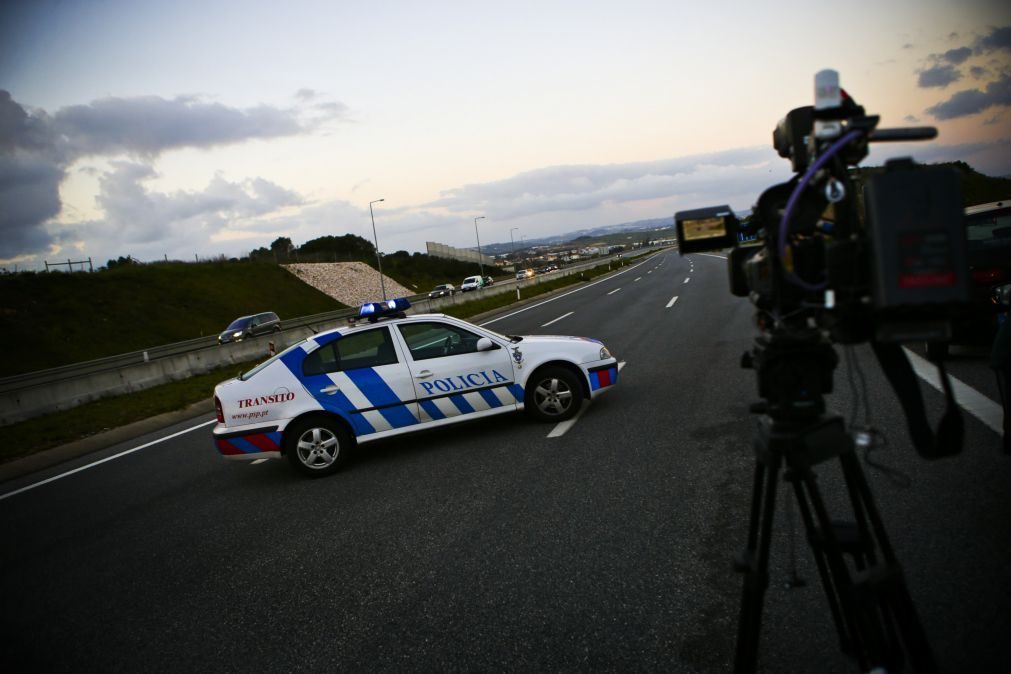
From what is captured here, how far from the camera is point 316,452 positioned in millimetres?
6777

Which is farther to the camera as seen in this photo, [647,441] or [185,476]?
[185,476]

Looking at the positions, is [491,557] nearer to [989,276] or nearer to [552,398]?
[552,398]

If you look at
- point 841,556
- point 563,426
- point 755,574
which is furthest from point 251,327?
point 841,556

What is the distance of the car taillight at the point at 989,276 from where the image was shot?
278 inches

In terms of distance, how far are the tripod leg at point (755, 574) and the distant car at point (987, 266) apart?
601 cm

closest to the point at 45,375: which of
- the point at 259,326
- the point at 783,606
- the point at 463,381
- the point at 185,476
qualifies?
the point at 259,326

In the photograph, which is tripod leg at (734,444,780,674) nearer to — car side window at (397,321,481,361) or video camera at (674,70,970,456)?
video camera at (674,70,970,456)

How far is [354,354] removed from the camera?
23.4 ft

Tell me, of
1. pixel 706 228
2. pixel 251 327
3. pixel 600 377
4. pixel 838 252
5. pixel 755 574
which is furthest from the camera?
pixel 251 327

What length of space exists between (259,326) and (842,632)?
32755 mm

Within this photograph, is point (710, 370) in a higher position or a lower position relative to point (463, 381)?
lower

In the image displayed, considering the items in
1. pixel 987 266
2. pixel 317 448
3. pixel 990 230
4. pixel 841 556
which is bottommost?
pixel 317 448

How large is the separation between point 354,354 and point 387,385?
0.53 metres

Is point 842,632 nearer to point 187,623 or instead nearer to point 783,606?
point 783,606
